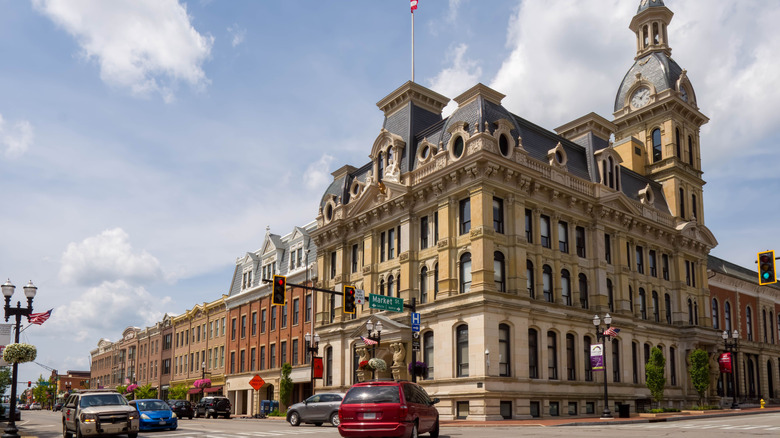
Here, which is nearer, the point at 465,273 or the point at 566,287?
the point at 465,273

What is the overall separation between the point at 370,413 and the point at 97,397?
10.6 m

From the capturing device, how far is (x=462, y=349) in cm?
3838

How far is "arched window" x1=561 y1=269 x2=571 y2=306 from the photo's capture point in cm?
4275

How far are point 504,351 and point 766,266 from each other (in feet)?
55.2

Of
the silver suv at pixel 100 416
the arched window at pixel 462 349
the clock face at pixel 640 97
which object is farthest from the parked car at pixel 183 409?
the clock face at pixel 640 97

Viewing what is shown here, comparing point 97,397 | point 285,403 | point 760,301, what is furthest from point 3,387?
point 760,301

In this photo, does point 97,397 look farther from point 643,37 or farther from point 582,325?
point 643,37

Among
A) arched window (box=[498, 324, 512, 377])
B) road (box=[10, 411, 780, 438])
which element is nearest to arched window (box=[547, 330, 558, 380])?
arched window (box=[498, 324, 512, 377])

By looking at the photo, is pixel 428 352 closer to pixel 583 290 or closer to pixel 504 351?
pixel 504 351

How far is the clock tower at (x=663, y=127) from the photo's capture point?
2212 inches

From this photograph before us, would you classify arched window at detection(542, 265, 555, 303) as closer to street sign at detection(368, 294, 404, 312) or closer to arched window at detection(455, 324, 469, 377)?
arched window at detection(455, 324, 469, 377)

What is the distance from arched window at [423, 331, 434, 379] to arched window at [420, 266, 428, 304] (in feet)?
7.42

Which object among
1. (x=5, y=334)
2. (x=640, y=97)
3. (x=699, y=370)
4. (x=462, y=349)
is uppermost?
(x=640, y=97)

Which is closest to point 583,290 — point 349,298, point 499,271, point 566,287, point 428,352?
point 566,287
